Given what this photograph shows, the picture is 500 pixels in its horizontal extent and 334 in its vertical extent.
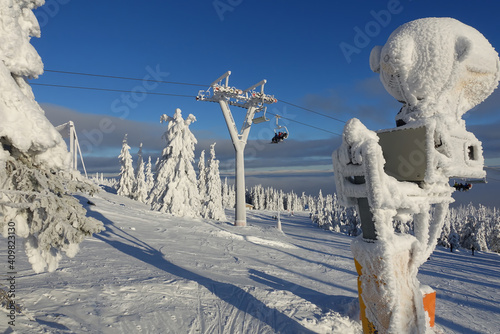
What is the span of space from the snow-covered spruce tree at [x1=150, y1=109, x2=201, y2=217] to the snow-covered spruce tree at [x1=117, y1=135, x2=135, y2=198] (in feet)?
74.1

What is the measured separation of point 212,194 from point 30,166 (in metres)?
33.8

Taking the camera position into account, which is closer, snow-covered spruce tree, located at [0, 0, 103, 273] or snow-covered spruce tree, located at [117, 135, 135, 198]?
snow-covered spruce tree, located at [0, 0, 103, 273]

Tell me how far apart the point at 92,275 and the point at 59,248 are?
147 inches

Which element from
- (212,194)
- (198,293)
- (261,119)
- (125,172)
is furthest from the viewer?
(125,172)

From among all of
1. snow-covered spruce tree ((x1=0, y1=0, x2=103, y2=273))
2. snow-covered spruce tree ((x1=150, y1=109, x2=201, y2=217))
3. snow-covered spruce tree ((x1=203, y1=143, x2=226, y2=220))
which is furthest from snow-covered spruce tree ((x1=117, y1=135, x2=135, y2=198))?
snow-covered spruce tree ((x1=0, y1=0, x2=103, y2=273))

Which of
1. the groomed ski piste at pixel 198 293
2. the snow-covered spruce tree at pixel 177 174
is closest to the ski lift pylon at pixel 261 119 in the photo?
the snow-covered spruce tree at pixel 177 174

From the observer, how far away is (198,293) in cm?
768

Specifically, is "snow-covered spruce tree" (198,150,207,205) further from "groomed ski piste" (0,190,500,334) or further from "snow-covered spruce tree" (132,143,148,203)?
"groomed ski piste" (0,190,500,334)

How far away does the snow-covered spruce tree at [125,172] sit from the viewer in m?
45.4

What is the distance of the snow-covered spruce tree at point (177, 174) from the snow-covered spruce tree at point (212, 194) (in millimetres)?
10687

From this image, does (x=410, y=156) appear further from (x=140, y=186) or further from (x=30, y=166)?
(x=140, y=186)

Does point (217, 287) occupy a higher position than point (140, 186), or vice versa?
point (140, 186)

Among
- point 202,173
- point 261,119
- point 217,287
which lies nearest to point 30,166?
point 217,287

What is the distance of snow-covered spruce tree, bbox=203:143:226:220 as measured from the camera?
3719cm
